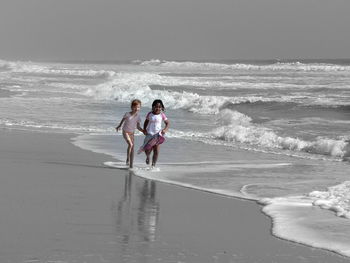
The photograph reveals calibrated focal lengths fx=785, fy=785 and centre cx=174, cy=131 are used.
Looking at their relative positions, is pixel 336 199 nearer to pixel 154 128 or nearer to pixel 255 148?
pixel 154 128

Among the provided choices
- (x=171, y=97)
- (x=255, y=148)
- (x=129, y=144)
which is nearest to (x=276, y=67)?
(x=171, y=97)

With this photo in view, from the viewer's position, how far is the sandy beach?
665cm

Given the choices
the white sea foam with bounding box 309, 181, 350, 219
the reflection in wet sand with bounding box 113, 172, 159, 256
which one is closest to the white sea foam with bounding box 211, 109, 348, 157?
the white sea foam with bounding box 309, 181, 350, 219

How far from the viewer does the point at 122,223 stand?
7773 mm

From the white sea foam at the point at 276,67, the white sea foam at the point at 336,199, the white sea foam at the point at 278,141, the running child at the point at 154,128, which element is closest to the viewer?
the white sea foam at the point at 336,199

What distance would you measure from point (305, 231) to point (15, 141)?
356 inches

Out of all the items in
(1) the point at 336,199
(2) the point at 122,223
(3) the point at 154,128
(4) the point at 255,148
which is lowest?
(2) the point at 122,223

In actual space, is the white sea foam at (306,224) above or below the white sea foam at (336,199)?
below

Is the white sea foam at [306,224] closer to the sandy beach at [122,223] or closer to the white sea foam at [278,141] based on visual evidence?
the sandy beach at [122,223]

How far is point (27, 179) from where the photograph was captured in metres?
10.5

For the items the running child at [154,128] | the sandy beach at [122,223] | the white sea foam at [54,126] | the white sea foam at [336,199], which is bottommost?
the sandy beach at [122,223]

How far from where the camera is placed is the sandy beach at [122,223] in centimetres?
665

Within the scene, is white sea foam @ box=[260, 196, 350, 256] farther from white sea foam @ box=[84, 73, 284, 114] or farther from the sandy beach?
white sea foam @ box=[84, 73, 284, 114]

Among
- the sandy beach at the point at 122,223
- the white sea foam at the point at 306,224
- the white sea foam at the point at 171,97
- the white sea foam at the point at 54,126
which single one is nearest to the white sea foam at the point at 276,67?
the white sea foam at the point at 171,97
